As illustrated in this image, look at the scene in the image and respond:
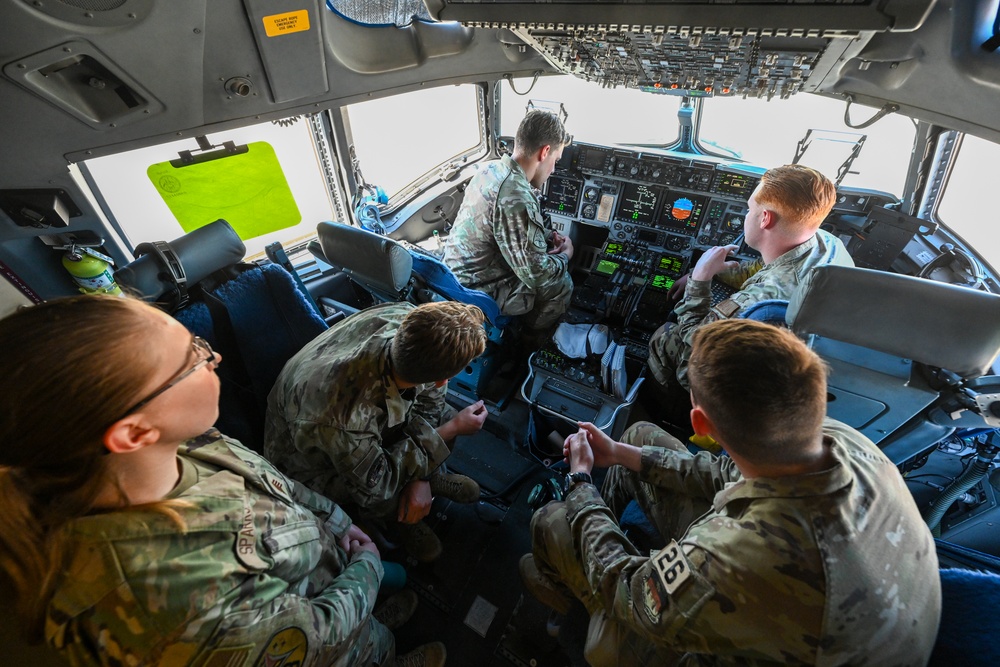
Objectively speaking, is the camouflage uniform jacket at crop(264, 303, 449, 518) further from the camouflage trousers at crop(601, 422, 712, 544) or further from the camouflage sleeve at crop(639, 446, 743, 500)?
the camouflage sleeve at crop(639, 446, 743, 500)

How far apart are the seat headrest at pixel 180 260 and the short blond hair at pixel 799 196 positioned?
257cm

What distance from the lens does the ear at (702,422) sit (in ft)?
4.10

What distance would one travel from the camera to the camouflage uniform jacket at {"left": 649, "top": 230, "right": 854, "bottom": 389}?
2205 millimetres

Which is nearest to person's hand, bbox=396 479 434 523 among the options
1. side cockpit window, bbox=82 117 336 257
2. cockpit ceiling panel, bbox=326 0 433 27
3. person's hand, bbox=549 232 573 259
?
person's hand, bbox=549 232 573 259

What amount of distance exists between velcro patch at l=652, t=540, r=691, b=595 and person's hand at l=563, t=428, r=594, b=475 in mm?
498

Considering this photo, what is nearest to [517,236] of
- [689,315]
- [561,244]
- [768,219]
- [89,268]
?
[561,244]

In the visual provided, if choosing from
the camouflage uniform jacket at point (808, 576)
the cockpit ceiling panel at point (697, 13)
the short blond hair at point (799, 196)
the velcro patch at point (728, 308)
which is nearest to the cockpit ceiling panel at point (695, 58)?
the cockpit ceiling panel at point (697, 13)

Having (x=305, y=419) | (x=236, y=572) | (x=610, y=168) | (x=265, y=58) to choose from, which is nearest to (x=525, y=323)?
(x=610, y=168)

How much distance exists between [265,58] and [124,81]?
0.70 metres

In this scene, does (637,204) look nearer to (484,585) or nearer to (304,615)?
(484,585)

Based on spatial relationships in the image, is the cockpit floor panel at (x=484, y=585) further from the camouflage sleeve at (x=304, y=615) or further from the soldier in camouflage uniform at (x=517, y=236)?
the soldier in camouflage uniform at (x=517, y=236)

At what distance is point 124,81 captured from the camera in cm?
219

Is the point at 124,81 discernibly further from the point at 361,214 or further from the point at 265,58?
the point at 361,214

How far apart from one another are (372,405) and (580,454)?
0.84 metres
